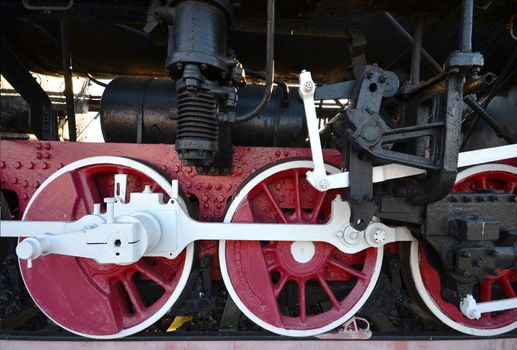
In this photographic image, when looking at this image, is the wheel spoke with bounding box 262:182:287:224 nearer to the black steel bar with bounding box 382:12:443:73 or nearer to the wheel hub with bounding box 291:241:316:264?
the wheel hub with bounding box 291:241:316:264

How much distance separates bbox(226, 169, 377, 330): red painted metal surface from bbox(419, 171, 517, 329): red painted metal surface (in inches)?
12.4

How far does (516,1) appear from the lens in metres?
1.10

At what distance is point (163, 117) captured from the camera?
4.48ft

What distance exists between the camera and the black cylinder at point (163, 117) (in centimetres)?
136

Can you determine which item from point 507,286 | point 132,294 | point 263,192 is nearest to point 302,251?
point 263,192

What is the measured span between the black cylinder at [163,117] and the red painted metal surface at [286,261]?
26 cm

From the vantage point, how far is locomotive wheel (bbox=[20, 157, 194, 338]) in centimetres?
117

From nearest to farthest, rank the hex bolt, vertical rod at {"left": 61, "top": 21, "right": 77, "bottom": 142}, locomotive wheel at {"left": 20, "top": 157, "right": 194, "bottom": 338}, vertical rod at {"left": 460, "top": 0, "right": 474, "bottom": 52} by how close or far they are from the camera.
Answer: vertical rod at {"left": 460, "top": 0, "right": 474, "bottom": 52} → the hex bolt → locomotive wheel at {"left": 20, "top": 157, "right": 194, "bottom": 338} → vertical rod at {"left": 61, "top": 21, "right": 77, "bottom": 142}

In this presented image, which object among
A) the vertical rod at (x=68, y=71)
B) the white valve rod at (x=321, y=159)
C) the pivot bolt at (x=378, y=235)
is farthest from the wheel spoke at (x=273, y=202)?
the vertical rod at (x=68, y=71)

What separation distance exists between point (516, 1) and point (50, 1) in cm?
201

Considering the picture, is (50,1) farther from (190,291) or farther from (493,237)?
(493,237)

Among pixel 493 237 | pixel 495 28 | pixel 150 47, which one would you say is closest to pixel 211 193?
pixel 150 47

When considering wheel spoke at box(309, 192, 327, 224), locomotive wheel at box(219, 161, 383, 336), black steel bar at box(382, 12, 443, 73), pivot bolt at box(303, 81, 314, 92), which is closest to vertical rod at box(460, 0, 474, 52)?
black steel bar at box(382, 12, 443, 73)

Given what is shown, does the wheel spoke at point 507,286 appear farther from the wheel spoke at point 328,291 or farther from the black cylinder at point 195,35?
the black cylinder at point 195,35
